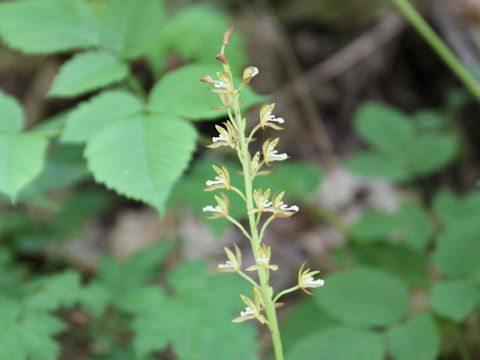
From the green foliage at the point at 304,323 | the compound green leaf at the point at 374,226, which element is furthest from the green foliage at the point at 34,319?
the compound green leaf at the point at 374,226

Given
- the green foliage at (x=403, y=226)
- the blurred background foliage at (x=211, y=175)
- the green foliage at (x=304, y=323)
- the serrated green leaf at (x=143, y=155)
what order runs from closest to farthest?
the serrated green leaf at (x=143, y=155) → the blurred background foliage at (x=211, y=175) → the green foliage at (x=304, y=323) → the green foliage at (x=403, y=226)

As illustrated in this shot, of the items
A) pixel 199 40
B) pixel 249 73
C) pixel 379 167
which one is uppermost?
pixel 199 40

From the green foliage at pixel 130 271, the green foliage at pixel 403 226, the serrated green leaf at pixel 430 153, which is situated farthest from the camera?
the serrated green leaf at pixel 430 153

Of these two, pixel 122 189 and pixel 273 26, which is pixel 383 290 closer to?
pixel 122 189

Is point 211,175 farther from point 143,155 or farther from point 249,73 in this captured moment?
point 249,73

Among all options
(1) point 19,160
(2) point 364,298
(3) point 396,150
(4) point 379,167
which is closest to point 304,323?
(2) point 364,298

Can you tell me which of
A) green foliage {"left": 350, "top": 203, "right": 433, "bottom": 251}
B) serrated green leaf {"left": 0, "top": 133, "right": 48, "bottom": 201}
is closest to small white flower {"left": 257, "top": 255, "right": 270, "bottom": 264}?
serrated green leaf {"left": 0, "top": 133, "right": 48, "bottom": 201}

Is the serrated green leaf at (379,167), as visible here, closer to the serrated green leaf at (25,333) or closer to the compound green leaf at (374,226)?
the compound green leaf at (374,226)
